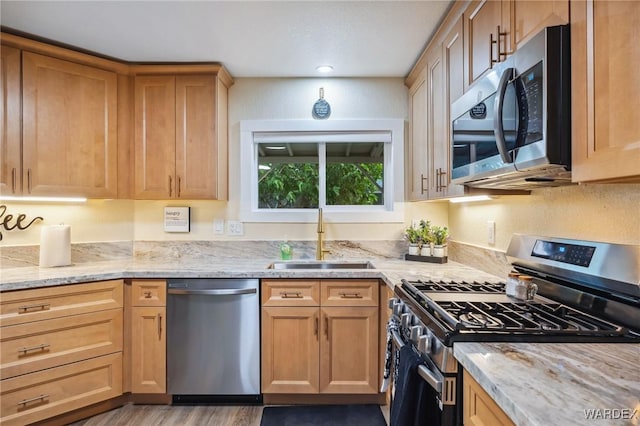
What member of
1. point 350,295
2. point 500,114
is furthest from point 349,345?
point 500,114

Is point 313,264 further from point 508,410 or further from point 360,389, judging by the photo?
point 508,410

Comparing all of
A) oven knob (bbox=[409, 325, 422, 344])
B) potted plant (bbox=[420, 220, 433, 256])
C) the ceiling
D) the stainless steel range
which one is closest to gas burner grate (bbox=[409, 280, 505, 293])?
the stainless steel range

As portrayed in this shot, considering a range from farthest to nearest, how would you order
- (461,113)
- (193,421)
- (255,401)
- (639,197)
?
(255,401), (193,421), (461,113), (639,197)

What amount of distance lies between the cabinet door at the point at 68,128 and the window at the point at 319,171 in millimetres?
965

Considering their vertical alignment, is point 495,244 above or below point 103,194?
below

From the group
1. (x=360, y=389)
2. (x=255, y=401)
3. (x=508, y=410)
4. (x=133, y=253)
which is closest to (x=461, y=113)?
Result: (x=508, y=410)

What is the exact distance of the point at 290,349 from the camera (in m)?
2.21

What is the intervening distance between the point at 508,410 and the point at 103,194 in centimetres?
263

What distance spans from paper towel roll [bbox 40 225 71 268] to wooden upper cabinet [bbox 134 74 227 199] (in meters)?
0.52

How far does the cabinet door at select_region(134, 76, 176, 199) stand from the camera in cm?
253

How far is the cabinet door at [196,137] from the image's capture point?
2535 mm

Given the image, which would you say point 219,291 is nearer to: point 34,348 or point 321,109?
A: point 34,348

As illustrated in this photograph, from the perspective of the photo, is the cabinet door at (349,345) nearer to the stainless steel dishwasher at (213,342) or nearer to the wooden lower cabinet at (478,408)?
the stainless steel dishwasher at (213,342)

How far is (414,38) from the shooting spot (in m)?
2.18
